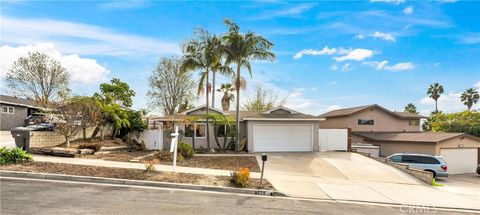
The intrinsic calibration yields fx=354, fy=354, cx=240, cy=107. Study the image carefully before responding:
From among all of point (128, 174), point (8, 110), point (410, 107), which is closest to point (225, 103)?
point (8, 110)

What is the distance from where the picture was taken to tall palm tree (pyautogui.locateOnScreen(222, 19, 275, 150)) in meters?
22.5

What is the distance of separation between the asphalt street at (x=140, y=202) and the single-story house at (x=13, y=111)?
2745cm

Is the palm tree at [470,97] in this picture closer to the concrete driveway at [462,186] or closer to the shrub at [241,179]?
the concrete driveway at [462,186]

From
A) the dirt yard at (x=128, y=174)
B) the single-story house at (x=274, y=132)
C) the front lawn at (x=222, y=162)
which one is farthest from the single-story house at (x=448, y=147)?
the dirt yard at (x=128, y=174)

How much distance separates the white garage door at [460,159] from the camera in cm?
2792

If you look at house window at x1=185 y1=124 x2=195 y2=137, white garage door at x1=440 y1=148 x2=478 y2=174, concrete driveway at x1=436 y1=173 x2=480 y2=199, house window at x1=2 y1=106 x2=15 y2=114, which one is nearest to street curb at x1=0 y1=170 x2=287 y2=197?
concrete driveway at x1=436 y1=173 x2=480 y2=199

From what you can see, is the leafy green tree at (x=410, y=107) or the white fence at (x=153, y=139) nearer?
the white fence at (x=153, y=139)

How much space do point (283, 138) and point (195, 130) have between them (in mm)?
6231

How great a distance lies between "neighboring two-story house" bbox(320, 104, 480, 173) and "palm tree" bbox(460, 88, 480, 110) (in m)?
36.4

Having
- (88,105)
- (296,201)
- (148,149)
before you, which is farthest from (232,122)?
(296,201)

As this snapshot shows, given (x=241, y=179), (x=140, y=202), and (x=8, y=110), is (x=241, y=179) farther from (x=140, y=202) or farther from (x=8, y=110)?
(x=8, y=110)

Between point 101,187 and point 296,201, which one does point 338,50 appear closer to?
point 296,201

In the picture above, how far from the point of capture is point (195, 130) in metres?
25.2

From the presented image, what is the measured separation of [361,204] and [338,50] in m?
14.5
